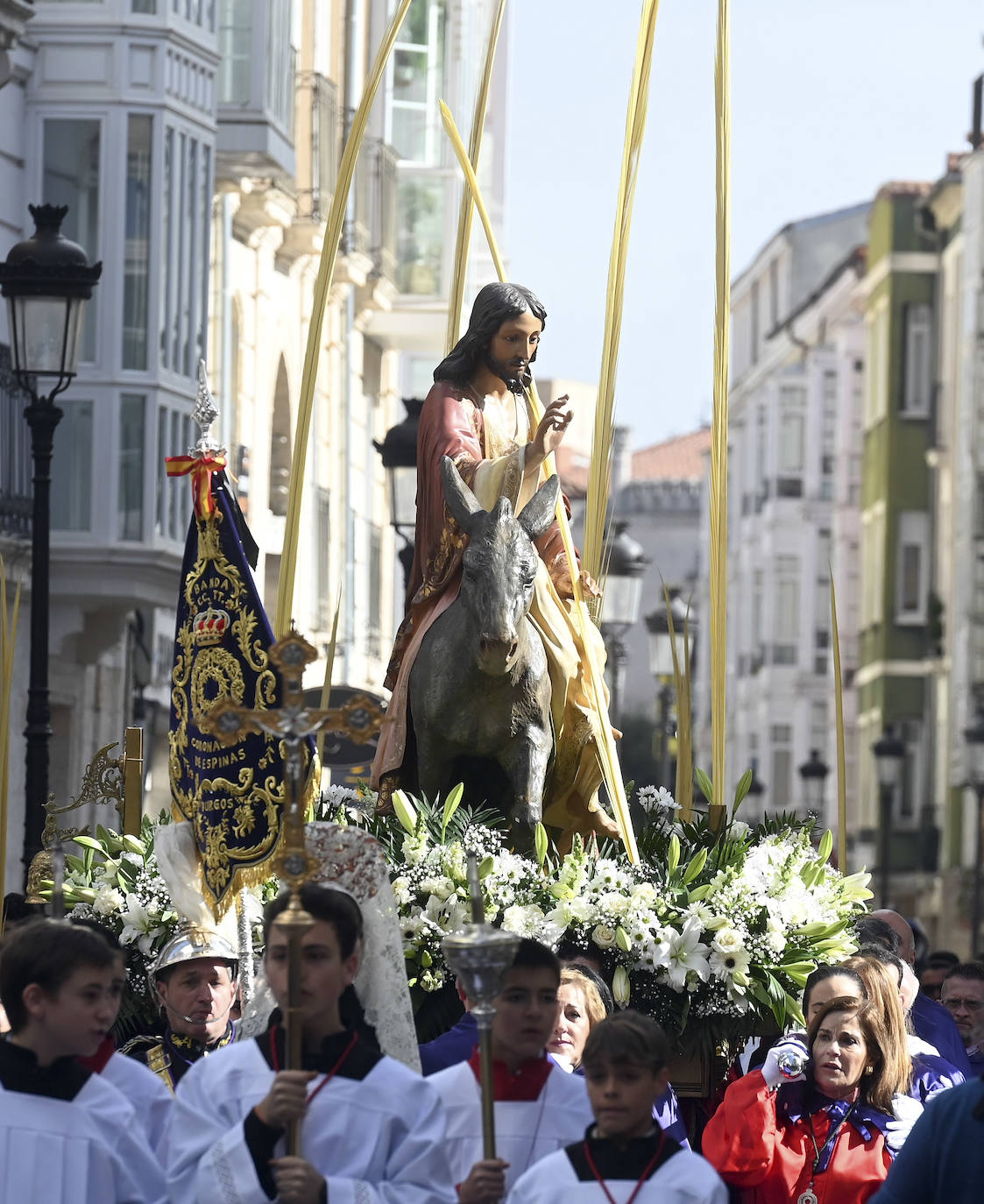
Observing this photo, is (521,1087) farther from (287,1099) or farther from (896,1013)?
(896,1013)

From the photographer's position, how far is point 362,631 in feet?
111

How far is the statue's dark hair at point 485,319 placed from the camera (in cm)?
1138

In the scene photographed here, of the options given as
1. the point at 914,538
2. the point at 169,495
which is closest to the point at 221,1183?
the point at 169,495

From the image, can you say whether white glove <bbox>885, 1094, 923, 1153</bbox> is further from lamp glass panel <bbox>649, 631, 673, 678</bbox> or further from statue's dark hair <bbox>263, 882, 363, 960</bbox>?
lamp glass panel <bbox>649, 631, 673, 678</bbox>

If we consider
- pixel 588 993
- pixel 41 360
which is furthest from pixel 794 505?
pixel 588 993

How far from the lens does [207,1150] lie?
21.7ft

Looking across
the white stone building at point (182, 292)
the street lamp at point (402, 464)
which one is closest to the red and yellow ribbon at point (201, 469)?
the street lamp at point (402, 464)

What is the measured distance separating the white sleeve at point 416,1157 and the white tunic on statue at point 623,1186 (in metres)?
0.17

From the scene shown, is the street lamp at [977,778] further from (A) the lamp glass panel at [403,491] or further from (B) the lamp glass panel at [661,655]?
(A) the lamp glass panel at [403,491]

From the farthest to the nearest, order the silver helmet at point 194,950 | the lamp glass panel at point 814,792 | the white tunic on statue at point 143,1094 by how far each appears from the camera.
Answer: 1. the lamp glass panel at point 814,792
2. the silver helmet at point 194,950
3. the white tunic on statue at point 143,1094

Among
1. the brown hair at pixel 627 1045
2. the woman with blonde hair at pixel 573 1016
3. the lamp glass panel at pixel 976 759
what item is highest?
the brown hair at pixel 627 1045

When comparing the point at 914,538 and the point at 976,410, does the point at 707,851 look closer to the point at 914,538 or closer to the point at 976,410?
the point at 976,410

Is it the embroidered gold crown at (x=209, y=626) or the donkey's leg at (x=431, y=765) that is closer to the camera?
the embroidered gold crown at (x=209, y=626)

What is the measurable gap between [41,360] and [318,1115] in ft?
26.9
